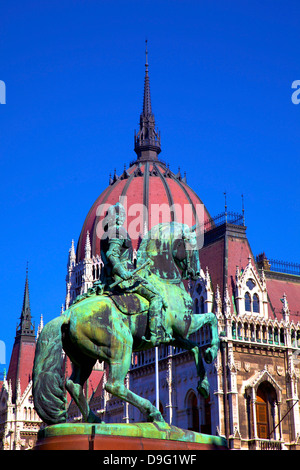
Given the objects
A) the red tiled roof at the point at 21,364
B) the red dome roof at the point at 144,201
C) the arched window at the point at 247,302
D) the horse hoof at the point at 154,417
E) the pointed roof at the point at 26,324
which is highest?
the red dome roof at the point at 144,201

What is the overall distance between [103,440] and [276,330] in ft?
138

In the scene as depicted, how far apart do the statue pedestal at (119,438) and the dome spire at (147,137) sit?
3111 inches

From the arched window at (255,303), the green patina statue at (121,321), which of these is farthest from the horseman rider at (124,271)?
the arched window at (255,303)

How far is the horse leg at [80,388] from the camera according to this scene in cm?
1823

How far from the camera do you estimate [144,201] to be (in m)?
86.6

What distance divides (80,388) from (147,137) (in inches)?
3216

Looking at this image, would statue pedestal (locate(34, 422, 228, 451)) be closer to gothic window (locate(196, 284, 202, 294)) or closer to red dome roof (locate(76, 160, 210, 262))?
gothic window (locate(196, 284, 202, 294))

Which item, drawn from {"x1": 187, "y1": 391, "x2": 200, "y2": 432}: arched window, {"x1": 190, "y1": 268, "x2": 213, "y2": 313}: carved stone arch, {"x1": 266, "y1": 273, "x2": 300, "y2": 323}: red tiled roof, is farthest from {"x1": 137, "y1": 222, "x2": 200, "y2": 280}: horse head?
{"x1": 266, "y1": 273, "x2": 300, "y2": 323}: red tiled roof

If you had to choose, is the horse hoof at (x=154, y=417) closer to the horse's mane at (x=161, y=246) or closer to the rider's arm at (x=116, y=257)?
the rider's arm at (x=116, y=257)

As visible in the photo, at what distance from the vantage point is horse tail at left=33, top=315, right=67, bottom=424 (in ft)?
57.9

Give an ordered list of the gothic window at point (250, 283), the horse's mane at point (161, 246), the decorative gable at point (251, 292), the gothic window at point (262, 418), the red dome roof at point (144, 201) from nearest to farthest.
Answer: the horse's mane at point (161, 246), the gothic window at point (262, 418), the decorative gable at point (251, 292), the gothic window at point (250, 283), the red dome roof at point (144, 201)

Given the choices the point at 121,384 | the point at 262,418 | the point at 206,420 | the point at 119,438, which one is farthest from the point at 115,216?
the point at 262,418

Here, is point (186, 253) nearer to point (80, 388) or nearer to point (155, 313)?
point (155, 313)

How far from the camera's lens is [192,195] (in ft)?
299
